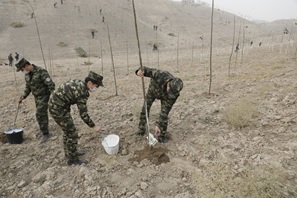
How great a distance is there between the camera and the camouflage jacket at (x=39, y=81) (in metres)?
4.52

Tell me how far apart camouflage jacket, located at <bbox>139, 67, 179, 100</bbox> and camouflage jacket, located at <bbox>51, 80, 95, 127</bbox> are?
103 cm

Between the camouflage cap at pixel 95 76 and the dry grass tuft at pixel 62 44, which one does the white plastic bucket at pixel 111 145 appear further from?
the dry grass tuft at pixel 62 44

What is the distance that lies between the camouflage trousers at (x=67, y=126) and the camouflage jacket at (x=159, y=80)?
1334mm

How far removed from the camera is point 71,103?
12.5 feet

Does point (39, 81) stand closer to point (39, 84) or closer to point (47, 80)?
point (39, 84)

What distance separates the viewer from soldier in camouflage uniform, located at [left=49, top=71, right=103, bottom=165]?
11.8 feet

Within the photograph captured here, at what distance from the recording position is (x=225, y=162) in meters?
3.72

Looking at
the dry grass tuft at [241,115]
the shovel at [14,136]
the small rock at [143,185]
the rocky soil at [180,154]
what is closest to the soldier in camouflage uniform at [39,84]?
the shovel at [14,136]

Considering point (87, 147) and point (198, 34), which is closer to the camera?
point (87, 147)

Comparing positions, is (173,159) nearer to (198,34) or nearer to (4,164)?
(4,164)

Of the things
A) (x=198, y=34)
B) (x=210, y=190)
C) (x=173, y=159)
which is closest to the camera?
(x=210, y=190)

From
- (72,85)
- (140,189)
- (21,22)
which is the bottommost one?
(140,189)

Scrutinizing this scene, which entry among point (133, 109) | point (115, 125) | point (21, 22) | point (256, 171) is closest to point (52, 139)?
point (115, 125)

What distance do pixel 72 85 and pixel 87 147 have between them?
1311 mm
